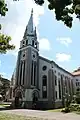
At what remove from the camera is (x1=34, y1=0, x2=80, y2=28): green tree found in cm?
935

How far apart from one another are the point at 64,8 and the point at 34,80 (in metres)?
29.8

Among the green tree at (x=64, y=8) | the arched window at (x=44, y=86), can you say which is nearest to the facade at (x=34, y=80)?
the arched window at (x=44, y=86)

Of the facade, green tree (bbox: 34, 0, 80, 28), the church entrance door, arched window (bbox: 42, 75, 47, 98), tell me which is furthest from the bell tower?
green tree (bbox: 34, 0, 80, 28)

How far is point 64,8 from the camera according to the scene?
9.73m

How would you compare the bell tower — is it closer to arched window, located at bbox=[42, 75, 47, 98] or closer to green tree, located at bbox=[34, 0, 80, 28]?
arched window, located at bbox=[42, 75, 47, 98]

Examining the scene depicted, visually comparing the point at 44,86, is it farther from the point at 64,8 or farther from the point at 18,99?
the point at 64,8

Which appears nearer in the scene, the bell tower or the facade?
the facade

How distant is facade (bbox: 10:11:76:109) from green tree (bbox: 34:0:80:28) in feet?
90.6

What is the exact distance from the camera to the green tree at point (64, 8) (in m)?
9.35

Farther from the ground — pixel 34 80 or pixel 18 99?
pixel 34 80

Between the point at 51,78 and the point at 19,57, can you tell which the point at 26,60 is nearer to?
the point at 19,57

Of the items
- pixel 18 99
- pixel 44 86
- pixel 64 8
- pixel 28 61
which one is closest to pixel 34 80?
pixel 44 86

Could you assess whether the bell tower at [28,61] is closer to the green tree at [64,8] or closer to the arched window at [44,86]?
the arched window at [44,86]

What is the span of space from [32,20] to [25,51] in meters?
11.0
